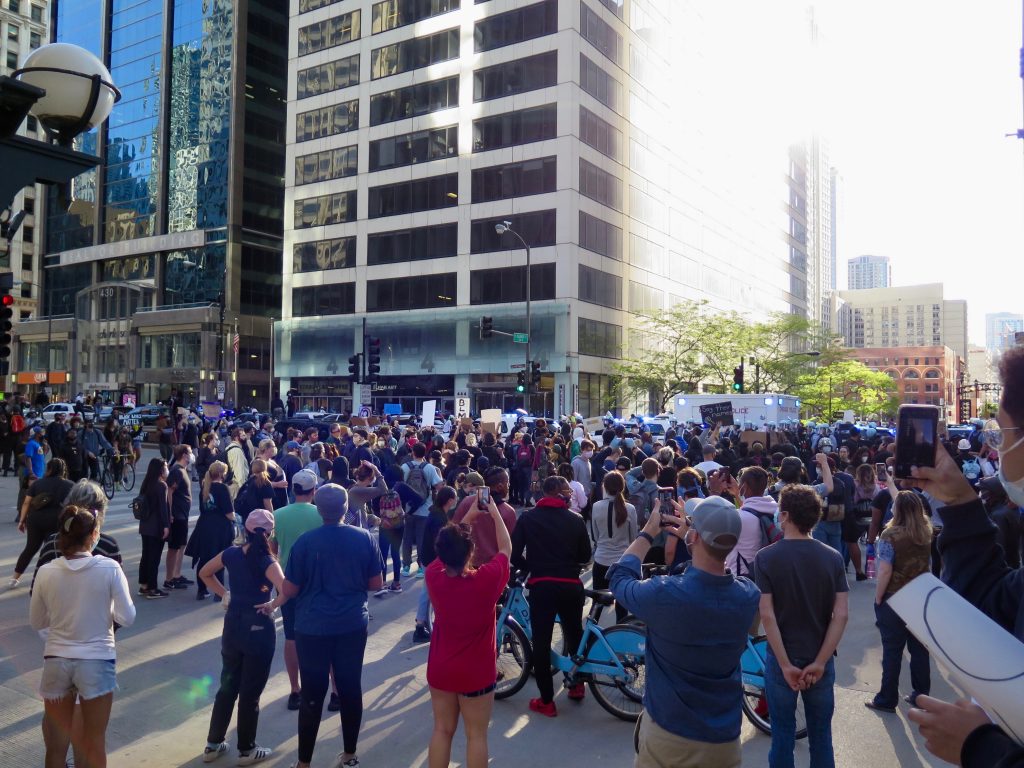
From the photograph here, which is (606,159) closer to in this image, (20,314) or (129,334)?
(129,334)

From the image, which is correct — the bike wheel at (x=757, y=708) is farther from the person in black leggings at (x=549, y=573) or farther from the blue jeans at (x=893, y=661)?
the person in black leggings at (x=549, y=573)

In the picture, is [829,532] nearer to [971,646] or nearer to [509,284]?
[971,646]

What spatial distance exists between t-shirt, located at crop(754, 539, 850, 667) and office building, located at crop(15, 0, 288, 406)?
220 feet

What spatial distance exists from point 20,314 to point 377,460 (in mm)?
93201

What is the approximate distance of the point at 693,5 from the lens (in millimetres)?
67500

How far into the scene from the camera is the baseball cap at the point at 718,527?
3621 millimetres

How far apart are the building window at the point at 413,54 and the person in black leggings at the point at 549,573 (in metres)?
52.6

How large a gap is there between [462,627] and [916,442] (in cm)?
292

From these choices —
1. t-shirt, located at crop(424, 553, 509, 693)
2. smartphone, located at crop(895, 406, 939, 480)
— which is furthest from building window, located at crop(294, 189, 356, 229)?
smartphone, located at crop(895, 406, 939, 480)

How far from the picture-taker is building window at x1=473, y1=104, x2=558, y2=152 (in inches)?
1945

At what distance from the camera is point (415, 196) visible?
54.4m

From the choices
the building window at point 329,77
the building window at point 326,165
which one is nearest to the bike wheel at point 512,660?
the building window at point 326,165

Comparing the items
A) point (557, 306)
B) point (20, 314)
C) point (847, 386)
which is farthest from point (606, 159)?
point (20, 314)

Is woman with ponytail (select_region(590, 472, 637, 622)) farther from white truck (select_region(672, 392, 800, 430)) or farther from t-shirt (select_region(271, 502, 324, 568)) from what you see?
white truck (select_region(672, 392, 800, 430))
